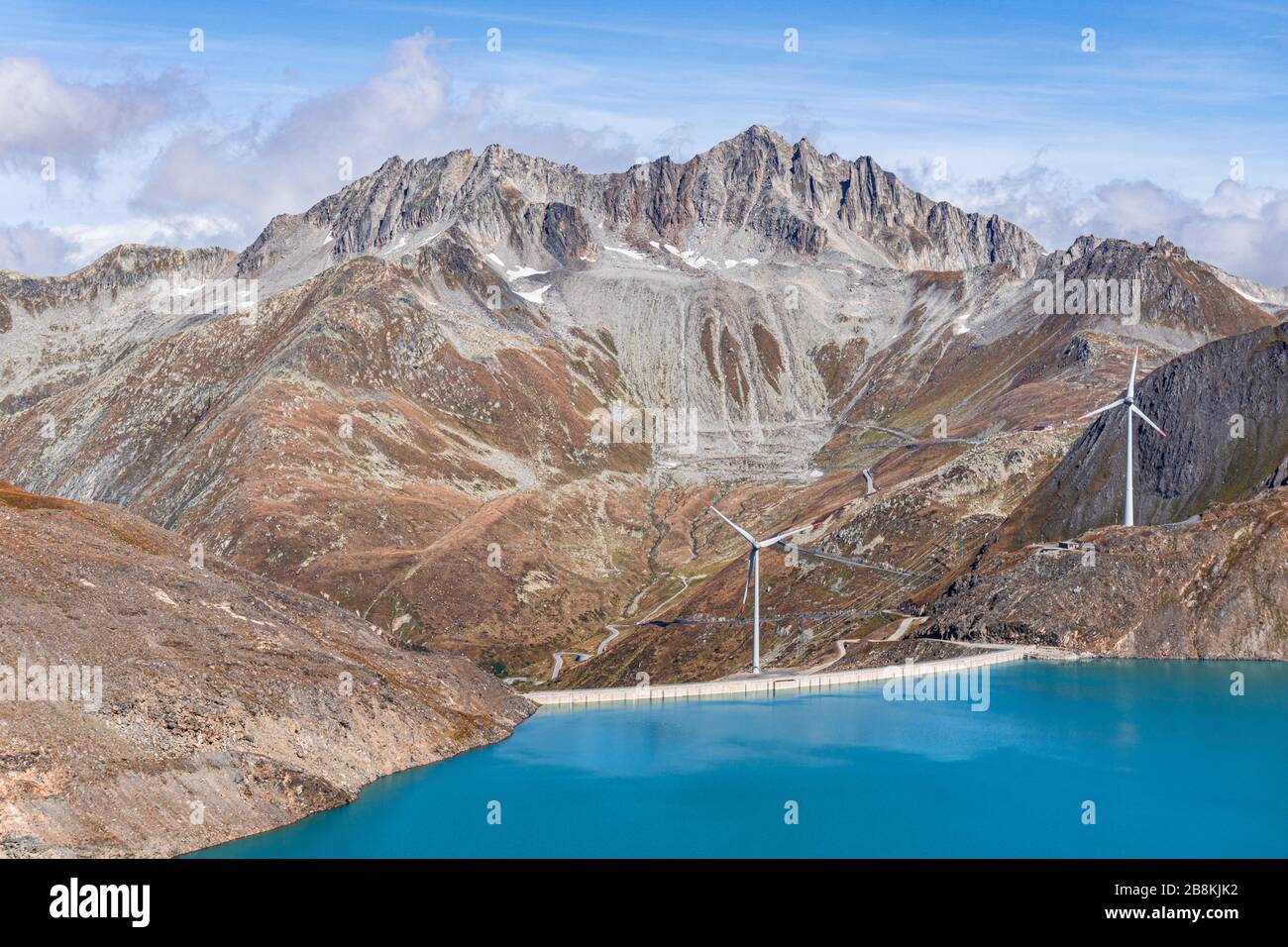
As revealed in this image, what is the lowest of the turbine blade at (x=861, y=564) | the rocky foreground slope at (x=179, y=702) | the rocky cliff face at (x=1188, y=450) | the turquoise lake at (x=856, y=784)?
the turquoise lake at (x=856, y=784)

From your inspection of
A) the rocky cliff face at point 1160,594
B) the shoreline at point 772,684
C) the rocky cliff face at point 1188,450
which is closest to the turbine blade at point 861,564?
the rocky cliff face at point 1188,450

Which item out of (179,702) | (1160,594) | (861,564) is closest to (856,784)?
(179,702)

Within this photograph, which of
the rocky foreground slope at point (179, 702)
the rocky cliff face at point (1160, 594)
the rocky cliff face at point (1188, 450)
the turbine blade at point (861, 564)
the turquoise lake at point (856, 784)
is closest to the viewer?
the rocky foreground slope at point (179, 702)

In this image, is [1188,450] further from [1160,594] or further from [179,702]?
[179,702]

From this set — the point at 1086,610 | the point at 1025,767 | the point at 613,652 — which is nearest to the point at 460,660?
the point at 1025,767

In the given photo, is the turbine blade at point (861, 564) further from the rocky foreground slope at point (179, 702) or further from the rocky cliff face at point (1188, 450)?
the rocky foreground slope at point (179, 702)
